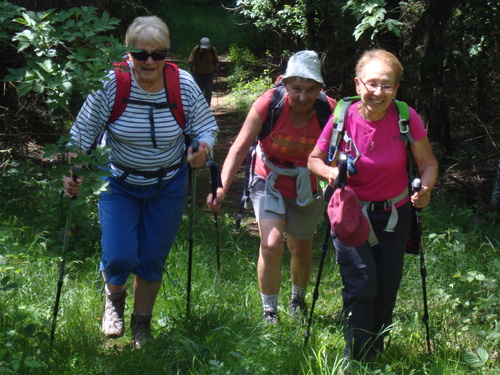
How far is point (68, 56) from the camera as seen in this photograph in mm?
3285

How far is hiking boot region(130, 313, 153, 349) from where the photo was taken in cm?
420

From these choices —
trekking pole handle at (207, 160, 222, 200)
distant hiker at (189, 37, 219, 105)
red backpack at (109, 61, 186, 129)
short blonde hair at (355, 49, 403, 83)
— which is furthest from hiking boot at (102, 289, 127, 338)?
distant hiker at (189, 37, 219, 105)

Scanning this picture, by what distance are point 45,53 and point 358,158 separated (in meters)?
1.74

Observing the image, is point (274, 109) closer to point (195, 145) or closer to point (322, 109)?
point (322, 109)

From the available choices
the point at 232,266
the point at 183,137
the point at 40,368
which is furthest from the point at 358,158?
the point at 232,266

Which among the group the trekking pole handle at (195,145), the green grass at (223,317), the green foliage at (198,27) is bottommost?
the green grass at (223,317)

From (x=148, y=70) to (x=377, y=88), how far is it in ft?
4.31

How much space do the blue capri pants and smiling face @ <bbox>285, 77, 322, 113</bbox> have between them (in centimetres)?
84

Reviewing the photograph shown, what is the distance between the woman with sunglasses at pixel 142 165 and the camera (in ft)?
Result: 12.9

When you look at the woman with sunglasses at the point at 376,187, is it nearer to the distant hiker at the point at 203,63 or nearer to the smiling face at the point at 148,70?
the smiling face at the point at 148,70

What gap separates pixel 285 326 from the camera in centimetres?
438

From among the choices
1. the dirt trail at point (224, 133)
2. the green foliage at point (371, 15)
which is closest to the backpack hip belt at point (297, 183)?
the green foliage at point (371, 15)

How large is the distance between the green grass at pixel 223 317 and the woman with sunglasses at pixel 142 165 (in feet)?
0.95

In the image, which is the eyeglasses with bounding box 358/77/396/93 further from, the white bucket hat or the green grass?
the green grass
